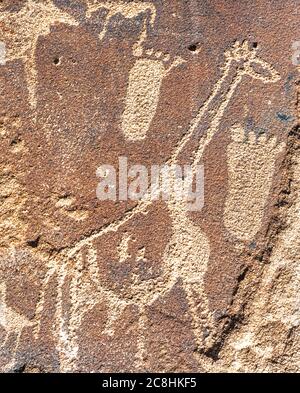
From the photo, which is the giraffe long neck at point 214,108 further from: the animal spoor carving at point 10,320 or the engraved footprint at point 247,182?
the animal spoor carving at point 10,320

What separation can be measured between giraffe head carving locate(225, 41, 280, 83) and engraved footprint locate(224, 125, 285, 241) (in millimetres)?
132

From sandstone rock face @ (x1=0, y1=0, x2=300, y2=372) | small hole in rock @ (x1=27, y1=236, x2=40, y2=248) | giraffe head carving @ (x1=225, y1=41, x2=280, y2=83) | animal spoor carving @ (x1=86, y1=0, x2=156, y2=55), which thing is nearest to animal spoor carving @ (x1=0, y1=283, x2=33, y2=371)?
sandstone rock face @ (x1=0, y1=0, x2=300, y2=372)

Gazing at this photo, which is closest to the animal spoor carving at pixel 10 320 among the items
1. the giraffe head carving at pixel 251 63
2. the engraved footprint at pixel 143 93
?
the engraved footprint at pixel 143 93

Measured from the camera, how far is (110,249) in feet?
4.05

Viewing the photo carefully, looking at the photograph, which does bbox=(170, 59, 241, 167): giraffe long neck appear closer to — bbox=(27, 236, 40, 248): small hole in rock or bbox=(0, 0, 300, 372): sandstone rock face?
bbox=(0, 0, 300, 372): sandstone rock face

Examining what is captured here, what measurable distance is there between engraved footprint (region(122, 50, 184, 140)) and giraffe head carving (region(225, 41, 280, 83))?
0.16 meters

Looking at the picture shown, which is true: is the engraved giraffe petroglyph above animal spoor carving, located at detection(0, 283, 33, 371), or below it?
above

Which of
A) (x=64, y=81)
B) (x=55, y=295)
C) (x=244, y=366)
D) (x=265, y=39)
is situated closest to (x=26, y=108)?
(x=64, y=81)

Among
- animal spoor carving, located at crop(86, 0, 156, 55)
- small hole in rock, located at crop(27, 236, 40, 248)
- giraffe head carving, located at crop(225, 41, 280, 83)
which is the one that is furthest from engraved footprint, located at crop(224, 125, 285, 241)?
small hole in rock, located at crop(27, 236, 40, 248)

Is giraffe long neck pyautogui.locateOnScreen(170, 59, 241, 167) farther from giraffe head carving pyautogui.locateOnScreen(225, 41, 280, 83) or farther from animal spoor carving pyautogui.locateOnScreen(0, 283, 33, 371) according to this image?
animal spoor carving pyautogui.locateOnScreen(0, 283, 33, 371)

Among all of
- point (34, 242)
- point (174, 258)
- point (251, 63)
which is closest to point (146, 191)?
point (174, 258)

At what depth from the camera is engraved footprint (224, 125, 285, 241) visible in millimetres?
1251

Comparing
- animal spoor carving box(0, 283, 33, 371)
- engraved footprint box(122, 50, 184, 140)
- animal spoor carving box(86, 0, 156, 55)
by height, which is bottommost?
animal spoor carving box(0, 283, 33, 371)

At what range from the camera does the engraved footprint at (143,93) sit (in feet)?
4.09
